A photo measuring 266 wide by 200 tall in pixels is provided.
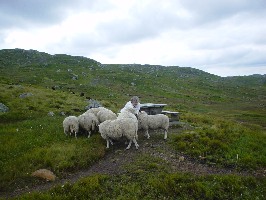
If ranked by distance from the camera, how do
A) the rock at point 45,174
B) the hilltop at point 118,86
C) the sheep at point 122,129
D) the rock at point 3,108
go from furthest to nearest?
1. the hilltop at point 118,86
2. the rock at point 3,108
3. the sheep at point 122,129
4. the rock at point 45,174

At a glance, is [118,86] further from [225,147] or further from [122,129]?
[225,147]

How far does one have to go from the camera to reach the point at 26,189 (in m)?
11.4

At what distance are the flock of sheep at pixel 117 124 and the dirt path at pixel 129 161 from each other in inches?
26.8

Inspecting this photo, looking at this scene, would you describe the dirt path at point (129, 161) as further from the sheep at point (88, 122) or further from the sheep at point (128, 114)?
the sheep at point (88, 122)

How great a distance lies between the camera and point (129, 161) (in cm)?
1344

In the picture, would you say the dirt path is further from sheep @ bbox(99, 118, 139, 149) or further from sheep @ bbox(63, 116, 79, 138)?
sheep @ bbox(63, 116, 79, 138)

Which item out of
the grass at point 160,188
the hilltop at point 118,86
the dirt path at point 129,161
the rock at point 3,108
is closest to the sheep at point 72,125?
the dirt path at point 129,161

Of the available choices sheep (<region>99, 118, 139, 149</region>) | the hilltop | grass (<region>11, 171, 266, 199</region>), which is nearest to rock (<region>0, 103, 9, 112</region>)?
the hilltop

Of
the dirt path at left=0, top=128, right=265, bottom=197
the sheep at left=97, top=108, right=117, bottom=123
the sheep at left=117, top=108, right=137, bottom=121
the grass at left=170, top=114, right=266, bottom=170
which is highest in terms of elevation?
the sheep at left=117, top=108, right=137, bottom=121

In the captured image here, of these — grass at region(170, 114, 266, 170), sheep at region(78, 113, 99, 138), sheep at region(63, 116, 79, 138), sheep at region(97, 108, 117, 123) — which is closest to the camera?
grass at region(170, 114, 266, 170)

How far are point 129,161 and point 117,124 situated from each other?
2.44 metres

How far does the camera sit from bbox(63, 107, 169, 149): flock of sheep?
1494cm

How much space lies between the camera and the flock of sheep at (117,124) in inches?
588

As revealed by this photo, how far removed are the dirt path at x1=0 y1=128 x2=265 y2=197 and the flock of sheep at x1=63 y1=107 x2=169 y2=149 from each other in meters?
0.68
